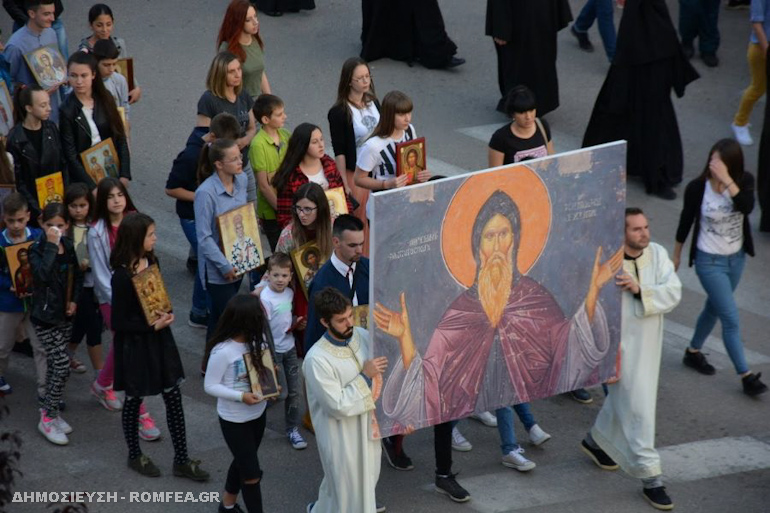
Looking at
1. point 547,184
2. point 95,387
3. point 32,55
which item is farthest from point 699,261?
point 32,55

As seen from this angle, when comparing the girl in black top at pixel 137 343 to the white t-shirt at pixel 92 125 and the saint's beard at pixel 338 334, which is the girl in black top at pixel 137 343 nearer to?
the saint's beard at pixel 338 334

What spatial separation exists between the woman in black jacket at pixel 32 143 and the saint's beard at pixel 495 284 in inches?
145

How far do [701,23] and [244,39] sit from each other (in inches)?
235

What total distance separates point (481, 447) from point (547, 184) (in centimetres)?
221

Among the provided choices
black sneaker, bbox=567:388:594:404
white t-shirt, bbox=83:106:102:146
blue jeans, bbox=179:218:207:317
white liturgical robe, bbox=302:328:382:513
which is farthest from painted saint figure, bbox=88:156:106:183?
black sneaker, bbox=567:388:594:404

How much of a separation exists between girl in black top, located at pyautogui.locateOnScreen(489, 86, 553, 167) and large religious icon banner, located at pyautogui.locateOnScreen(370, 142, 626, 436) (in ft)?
7.16

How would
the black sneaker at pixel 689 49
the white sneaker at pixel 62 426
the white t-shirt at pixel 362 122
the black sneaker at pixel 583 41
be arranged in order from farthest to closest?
the black sneaker at pixel 583 41 < the black sneaker at pixel 689 49 < the white t-shirt at pixel 362 122 < the white sneaker at pixel 62 426

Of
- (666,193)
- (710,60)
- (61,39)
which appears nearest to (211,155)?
(61,39)

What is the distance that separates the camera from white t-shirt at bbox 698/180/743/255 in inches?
355

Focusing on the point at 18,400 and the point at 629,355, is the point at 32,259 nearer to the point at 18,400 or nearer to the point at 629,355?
the point at 18,400

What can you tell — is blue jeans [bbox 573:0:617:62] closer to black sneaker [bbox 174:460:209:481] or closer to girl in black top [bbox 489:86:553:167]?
girl in black top [bbox 489:86:553:167]

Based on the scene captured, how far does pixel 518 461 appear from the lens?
323 inches

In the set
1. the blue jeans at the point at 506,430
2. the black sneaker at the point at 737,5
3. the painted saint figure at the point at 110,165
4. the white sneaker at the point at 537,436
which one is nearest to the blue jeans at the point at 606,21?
the black sneaker at the point at 737,5

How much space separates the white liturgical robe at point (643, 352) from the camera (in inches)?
304
